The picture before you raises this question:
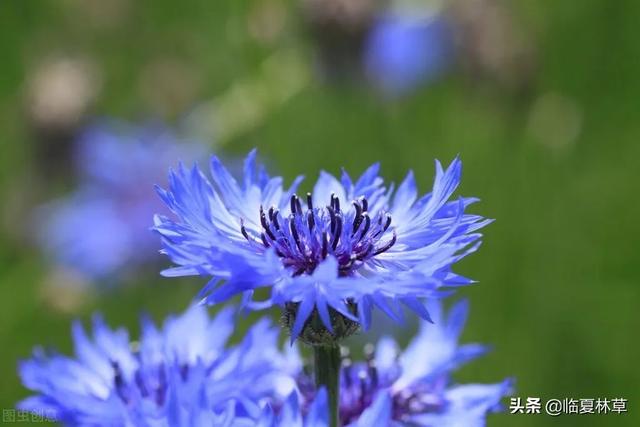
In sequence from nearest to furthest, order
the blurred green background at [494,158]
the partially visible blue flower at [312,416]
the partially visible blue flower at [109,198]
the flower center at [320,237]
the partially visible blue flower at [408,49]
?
1. the partially visible blue flower at [312,416]
2. the flower center at [320,237]
3. the blurred green background at [494,158]
4. the partially visible blue flower at [109,198]
5. the partially visible blue flower at [408,49]

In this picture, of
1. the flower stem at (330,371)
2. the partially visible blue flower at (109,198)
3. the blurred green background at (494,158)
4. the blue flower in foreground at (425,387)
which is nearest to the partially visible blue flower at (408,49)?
the blurred green background at (494,158)

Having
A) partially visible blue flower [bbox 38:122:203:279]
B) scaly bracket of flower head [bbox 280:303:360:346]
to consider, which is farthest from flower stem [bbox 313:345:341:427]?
partially visible blue flower [bbox 38:122:203:279]

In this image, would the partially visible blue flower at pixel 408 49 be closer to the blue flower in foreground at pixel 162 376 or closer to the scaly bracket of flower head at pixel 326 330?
the blue flower in foreground at pixel 162 376

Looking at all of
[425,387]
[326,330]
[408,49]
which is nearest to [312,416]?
[326,330]

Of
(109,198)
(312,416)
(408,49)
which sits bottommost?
(312,416)

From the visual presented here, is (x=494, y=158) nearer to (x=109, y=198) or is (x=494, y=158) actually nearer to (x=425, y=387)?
(x=109, y=198)
